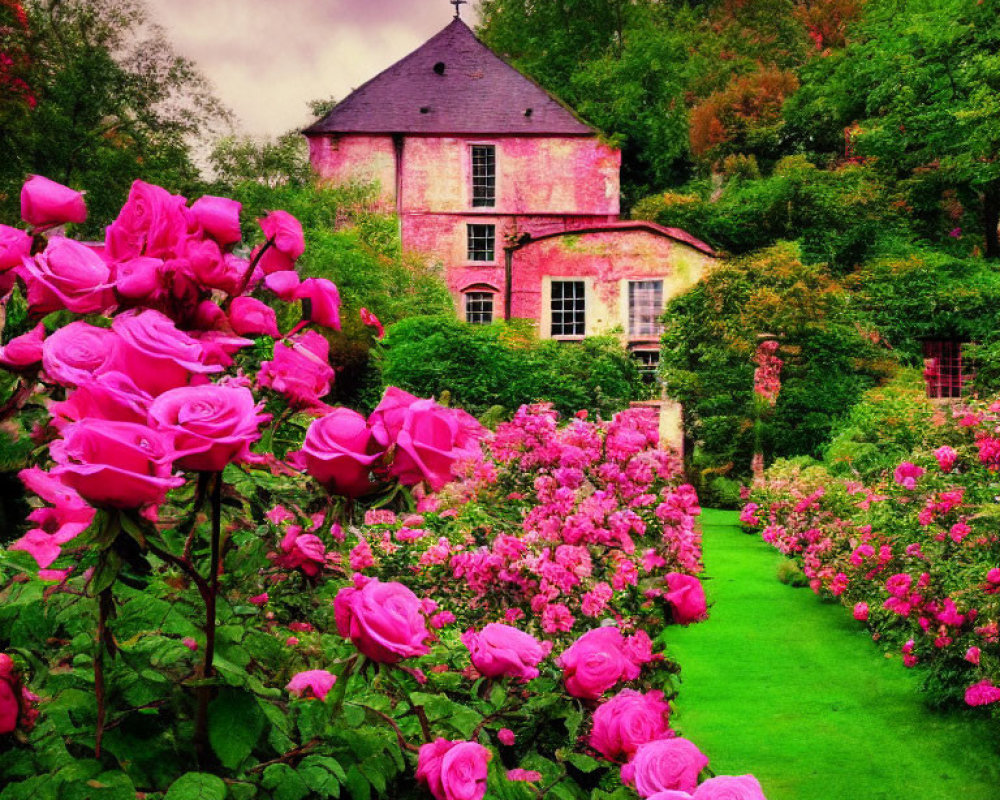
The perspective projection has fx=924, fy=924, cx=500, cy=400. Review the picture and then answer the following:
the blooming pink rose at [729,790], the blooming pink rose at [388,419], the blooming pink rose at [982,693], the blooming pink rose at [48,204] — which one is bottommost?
the blooming pink rose at [982,693]

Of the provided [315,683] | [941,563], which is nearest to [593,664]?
[315,683]

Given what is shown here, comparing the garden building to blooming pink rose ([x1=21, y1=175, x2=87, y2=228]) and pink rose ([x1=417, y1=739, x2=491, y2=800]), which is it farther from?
pink rose ([x1=417, y1=739, x2=491, y2=800])

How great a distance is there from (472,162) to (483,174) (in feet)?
1.25

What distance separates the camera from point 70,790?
115 centimetres

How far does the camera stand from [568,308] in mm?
20234

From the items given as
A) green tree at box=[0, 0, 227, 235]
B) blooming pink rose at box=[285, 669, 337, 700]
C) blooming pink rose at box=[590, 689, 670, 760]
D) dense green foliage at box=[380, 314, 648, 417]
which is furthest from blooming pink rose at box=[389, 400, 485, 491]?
green tree at box=[0, 0, 227, 235]

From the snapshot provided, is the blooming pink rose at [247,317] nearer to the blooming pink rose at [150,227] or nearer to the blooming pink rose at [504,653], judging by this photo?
the blooming pink rose at [150,227]

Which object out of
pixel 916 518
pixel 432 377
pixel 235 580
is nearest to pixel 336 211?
pixel 432 377

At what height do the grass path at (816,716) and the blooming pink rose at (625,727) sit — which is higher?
the blooming pink rose at (625,727)

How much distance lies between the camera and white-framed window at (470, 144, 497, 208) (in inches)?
864

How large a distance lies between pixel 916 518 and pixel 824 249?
1471 cm

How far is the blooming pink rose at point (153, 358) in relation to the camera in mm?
1065

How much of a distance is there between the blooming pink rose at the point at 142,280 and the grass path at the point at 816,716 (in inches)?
108

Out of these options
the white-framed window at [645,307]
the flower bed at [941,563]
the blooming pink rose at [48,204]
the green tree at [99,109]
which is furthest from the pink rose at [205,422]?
the white-framed window at [645,307]
